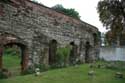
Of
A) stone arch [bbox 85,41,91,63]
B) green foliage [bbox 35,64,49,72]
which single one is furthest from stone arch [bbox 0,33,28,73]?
stone arch [bbox 85,41,91,63]

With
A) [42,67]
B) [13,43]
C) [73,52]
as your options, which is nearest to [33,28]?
[13,43]

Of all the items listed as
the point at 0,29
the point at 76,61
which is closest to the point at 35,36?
the point at 0,29

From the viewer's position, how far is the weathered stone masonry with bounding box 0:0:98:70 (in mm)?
13358

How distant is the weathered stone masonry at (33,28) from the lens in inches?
526

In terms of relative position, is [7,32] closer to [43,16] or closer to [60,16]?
[43,16]

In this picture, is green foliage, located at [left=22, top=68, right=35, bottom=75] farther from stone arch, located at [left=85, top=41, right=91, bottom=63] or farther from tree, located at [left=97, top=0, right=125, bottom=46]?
stone arch, located at [left=85, top=41, right=91, bottom=63]

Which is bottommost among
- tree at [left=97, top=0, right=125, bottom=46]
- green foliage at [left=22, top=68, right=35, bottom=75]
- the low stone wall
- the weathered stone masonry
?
green foliage at [left=22, top=68, right=35, bottom=75]

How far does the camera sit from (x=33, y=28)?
600 inches

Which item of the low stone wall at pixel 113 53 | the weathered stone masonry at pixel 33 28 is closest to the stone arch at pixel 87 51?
the weathered stone masonry at pixel 33 28

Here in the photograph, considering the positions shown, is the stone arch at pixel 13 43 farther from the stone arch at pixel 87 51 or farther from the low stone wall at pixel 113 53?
the low stone wall at pixel 113 53

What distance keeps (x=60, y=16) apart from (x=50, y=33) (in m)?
2.00

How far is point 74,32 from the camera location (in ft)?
67.5

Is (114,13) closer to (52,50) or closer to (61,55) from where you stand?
(61,55)

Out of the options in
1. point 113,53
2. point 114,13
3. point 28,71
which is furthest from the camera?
point 113,53
